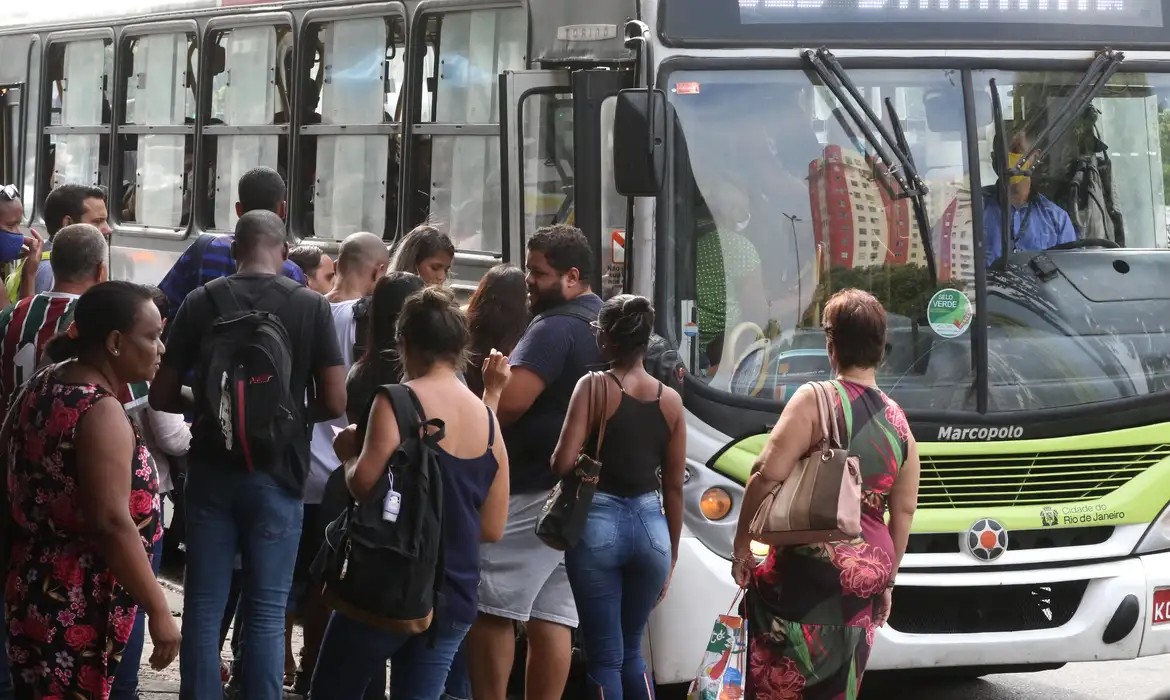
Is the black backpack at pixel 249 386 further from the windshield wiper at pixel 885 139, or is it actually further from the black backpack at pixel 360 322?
the windshield wiper at pixel 885 139

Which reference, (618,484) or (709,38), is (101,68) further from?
(618,484)

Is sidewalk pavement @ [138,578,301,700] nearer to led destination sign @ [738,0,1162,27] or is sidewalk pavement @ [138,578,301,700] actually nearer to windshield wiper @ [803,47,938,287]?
windshield wiper @ [803,47,938,287]

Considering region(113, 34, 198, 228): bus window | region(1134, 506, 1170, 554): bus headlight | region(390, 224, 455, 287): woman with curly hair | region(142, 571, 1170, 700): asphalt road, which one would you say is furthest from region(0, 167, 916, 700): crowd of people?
region(113, 34, 198, 228): bus window

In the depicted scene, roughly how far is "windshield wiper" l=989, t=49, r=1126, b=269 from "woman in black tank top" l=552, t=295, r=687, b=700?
175 cm

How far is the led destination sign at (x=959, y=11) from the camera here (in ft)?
21.7

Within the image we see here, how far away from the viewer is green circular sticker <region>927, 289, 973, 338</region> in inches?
257

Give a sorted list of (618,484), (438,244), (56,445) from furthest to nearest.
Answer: (438,244) < (618,484) < (56,445)

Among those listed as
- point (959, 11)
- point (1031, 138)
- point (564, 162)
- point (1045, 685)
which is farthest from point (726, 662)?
point (1045, 685)

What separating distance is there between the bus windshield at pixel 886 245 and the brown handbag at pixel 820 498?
1.65 meters

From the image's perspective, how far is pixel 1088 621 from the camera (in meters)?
6.46

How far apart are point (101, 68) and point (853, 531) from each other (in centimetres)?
789

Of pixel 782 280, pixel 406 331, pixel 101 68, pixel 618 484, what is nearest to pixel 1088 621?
pixel 782 280

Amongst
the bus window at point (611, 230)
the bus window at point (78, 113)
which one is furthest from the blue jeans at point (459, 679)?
the bus window at point (78, 113)

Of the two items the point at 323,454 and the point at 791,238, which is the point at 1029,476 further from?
the point at 323,454
